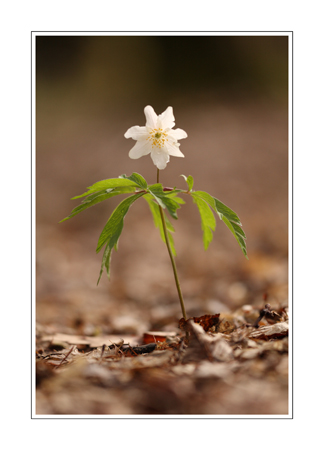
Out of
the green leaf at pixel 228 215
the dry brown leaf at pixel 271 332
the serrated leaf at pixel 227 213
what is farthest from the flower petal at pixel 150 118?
the dry brown leaf at pixel 271 332

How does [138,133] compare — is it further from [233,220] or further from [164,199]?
[233,220]

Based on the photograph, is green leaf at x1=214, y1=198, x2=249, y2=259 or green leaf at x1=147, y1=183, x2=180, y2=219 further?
green leaf at x1=214, y1=198, x2=249, y2=259

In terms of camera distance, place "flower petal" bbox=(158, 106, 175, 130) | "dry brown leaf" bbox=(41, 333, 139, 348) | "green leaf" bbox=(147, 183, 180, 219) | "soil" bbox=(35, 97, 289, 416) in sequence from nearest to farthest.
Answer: "soil" bbox=(35, 97, 289, 416)
"green leaf" bbox=(147, 183, 180, 219)
"flower petal" bbox=(158, 106, 175, 130)
"dry brown leaf" bbox=(41, 333, 139, 348)

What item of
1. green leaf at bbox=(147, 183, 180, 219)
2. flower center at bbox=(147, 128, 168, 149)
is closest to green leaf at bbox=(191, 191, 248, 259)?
green leaf at bbox=(147, 183, 180, 219)

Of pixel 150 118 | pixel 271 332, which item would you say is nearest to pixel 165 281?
pixel 271 332

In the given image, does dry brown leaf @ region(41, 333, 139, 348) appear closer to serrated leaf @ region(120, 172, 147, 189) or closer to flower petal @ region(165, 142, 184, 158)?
serrated leaf @ region(120, 172, 147, 189)

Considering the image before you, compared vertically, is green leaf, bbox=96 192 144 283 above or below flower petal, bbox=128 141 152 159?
below

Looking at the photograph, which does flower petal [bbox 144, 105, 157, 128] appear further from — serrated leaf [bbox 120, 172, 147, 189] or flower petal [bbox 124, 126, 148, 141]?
serrated leaf [bbox 120, 172, 147, 189]

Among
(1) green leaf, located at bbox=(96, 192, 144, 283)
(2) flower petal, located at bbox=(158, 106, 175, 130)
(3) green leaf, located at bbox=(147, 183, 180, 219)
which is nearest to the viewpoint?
(3) green leaf, located at bbox=(147, 183, 180, 219)

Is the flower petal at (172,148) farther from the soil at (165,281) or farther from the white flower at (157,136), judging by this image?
the soil at (165,281)
